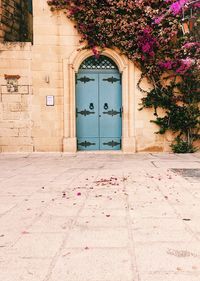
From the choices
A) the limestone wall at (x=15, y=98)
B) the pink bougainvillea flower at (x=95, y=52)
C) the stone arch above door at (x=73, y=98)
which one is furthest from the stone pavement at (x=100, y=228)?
the pink bougainvillea flower at (x=95, y=52)

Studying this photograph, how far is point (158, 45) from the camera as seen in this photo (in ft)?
31.4

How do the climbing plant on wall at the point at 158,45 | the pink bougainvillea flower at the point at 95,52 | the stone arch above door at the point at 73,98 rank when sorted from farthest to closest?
the stone arch above door at the point at 73,98 < the pink bougainvillea flower at the point at 95,52 < the climbing plant on wall at the point at 158,45

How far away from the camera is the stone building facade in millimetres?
9742

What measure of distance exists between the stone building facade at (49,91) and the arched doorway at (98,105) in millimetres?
303

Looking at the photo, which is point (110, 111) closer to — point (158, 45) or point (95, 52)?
point (95, 52)

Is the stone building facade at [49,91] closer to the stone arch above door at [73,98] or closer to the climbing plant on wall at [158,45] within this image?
the stone arch above door at [73,98]

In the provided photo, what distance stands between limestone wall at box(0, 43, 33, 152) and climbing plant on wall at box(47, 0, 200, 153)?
1785 mm

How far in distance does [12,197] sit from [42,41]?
6753 mm

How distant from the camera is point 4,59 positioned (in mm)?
9680

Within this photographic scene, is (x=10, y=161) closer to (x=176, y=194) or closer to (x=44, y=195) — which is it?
(x=44, y=195)

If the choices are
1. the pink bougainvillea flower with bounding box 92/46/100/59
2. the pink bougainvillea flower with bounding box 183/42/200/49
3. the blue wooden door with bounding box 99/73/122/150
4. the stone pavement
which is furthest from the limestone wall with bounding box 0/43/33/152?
the pink bougainvillea flower with bounding box 183/42/200/49

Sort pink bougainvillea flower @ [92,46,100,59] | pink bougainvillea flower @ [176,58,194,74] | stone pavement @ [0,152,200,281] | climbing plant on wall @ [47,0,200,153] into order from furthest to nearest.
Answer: pink bougainvillea flower @ [92,46,100,59], climbing plant on wall @ [47,0,200,153], pink bougainvillea flower @ [176,58,194,74], stone pavement @ [0,152,200,281]

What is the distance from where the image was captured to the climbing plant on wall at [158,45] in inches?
372

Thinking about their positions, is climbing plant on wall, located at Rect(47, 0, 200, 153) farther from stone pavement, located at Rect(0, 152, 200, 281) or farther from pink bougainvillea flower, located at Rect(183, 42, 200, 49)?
stone pavement, located at Rect(0, 152, 200, 281)
